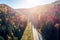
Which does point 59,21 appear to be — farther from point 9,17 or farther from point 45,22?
point 9,17

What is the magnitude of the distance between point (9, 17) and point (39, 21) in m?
0.48

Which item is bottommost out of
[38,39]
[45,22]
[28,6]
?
[38,39]

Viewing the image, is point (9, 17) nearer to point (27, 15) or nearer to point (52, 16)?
point (27, 15)

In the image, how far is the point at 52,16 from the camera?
366 cm

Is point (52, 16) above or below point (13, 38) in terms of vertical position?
above

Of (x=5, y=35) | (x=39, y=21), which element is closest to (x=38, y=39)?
(x=39, y=21)

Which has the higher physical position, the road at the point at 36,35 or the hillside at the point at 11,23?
the hillside at the point at 11,23

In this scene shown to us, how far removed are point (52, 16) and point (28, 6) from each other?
41cm

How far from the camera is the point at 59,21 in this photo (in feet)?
12.0

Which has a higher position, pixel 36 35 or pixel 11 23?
pixel 11 23

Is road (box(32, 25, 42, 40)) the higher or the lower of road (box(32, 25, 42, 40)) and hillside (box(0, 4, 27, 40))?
the lower

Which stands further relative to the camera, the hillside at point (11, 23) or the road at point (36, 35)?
the road at point (36, 35)

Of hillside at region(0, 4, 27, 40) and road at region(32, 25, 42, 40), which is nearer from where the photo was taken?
hillside at region(0, 4, 27, 40)

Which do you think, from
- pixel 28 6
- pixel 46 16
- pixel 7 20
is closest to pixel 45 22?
pixel 46 16
